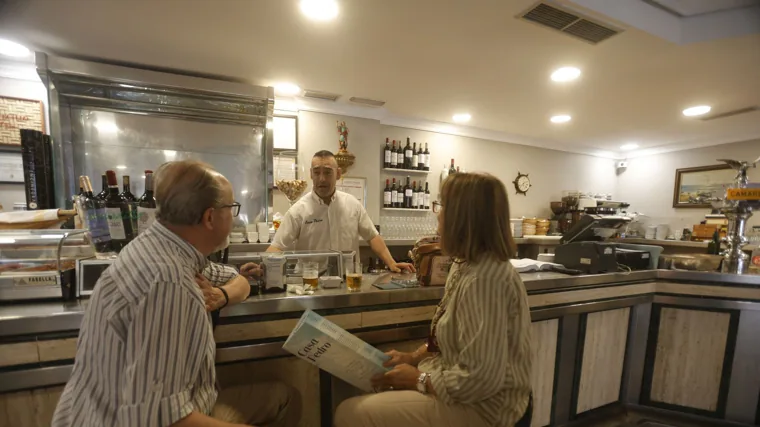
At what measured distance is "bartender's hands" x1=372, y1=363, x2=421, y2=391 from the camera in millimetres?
1135

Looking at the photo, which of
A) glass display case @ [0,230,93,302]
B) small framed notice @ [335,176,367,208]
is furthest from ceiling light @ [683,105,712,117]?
glass display case @ [0,230,93,302]

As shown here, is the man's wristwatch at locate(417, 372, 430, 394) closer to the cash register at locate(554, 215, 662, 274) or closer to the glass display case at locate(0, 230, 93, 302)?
the glass display case at locate(0, 230, 93, 302)

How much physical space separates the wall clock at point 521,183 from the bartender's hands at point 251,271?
485 centimetres

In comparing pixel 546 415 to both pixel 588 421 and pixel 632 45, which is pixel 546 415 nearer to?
pixel 588 421

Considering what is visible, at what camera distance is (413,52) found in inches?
93.4

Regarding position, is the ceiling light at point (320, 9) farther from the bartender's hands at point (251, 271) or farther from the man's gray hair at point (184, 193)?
the bartender's hands at point (251, 271)

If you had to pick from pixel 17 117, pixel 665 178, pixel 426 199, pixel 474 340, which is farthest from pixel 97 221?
pixel 665 178

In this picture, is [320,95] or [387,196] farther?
[387,196]

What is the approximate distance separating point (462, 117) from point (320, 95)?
191 cm

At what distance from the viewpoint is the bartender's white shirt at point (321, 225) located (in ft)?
8.46

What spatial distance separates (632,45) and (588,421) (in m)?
2.65

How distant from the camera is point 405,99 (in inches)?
136

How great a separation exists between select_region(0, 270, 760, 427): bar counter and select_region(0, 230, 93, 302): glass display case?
0.18 ft

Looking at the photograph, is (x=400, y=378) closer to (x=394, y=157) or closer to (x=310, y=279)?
(x=310, y=279)
